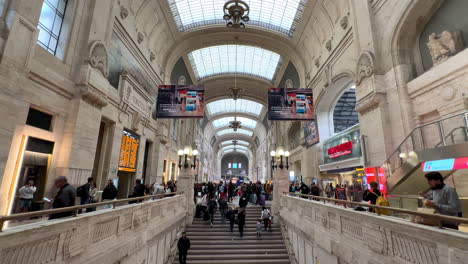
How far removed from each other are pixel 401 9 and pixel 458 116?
205 inches

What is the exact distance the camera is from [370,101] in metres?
8.61

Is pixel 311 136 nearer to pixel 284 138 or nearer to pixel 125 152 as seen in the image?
pixel 284 138

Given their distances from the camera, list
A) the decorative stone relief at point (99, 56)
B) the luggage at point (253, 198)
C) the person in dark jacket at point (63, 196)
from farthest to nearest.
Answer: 1. the luggage at point (253, 198)
2. the decorative stone relief at point (99, 56)
3. the person in dark jacket at point (63, 196)

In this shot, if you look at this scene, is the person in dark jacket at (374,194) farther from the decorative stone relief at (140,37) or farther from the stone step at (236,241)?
the decorative stone relief at (140,37)

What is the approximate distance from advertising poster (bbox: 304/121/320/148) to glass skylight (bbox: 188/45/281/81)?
338 inches

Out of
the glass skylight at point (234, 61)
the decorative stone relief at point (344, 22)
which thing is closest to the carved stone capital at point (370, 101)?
the decorative stone relief at point (344, 22)

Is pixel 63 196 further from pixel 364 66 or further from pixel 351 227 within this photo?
pixel 364 66

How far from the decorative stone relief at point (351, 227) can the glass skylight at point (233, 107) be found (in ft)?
94.9

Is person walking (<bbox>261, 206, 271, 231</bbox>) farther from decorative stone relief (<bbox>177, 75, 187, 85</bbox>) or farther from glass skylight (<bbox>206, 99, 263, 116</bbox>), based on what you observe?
glass skylight (<bbox>206, 99, 263, 116</bbox>)

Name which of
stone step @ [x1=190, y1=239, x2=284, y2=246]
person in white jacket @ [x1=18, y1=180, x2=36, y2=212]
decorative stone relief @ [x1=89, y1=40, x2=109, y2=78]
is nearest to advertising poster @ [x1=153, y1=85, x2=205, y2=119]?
decorative stone relief @ [x1=89, y1=40, x2=109, y2=78]

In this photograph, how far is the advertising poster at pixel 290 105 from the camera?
39.2 feet

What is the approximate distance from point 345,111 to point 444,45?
1670cm

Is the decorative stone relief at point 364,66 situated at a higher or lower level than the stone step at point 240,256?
higher

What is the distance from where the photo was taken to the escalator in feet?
15.5
